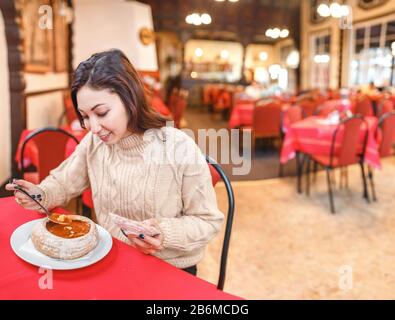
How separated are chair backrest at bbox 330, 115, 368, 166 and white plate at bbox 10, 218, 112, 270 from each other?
8.31 ft

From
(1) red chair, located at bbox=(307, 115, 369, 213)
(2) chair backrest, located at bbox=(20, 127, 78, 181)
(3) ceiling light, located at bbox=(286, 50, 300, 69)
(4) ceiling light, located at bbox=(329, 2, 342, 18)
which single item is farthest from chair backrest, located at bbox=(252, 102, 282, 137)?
(3) ceiling light, located at bbox=(286, 50, 300, 69)

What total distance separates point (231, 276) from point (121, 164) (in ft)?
4.18

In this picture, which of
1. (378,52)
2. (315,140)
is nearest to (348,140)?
(315,140)

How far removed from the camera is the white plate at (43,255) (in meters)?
0.73

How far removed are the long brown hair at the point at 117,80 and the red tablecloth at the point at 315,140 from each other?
2.61 metres

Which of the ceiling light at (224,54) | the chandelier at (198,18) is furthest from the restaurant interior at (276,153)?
the ceiling light at (224,54)

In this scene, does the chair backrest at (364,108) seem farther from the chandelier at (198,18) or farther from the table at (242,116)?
the chandelier at (198,18)

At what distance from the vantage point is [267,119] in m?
4.95

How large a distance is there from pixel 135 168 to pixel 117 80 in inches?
9.4

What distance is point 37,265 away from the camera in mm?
733

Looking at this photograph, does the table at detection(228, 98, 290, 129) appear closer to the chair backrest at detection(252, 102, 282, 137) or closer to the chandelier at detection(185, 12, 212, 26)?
the chair backrest at detection(252, 102, 282, 137)
